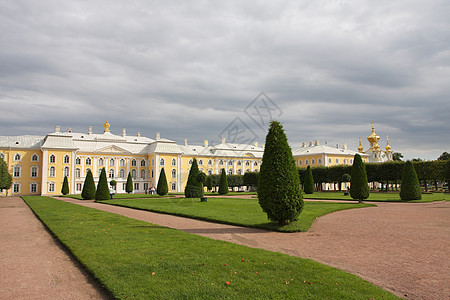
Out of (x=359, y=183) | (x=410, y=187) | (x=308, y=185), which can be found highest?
(x=359, y=183)

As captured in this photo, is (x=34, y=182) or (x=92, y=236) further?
(x=34, y=182)

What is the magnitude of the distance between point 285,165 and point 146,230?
201 inches

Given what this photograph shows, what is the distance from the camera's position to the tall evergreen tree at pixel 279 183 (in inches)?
452

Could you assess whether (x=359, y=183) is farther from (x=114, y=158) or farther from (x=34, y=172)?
(x=34, y=172)

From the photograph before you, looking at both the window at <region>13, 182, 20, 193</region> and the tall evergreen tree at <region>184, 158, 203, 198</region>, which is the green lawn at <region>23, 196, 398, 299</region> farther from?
the window at <region>13, 182, 20, 193</region>

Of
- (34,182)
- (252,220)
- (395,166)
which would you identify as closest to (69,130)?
(34,182)

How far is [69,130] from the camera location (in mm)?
64062

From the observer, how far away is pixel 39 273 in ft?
21.1

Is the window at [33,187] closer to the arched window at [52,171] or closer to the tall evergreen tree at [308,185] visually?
the arched window at [52,171]

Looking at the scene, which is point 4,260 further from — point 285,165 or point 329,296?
point 285,165

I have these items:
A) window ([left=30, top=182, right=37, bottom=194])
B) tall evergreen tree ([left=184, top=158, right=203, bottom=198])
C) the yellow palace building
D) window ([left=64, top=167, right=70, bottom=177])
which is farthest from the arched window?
tall evergreen tree ([left=184, top=158, right=203, bottom=198])

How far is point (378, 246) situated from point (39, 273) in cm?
758

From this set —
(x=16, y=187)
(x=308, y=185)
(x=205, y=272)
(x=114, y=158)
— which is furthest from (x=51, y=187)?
(x=205, y=272)

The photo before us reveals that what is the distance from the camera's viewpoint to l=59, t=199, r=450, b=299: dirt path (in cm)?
566
